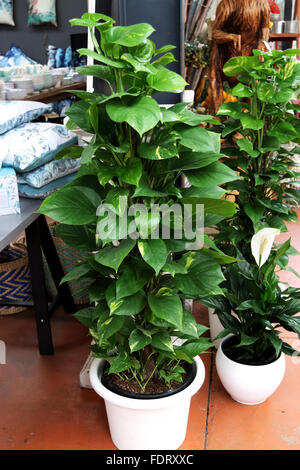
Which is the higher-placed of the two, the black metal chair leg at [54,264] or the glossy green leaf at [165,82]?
the glossy green leaf at [165,82]

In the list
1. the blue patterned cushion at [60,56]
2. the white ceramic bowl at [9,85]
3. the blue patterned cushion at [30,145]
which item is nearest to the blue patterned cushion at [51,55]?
the blue patterned cushion at [60,56]

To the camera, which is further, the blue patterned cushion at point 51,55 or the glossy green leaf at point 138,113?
the blue patterned cushion at point 51,55

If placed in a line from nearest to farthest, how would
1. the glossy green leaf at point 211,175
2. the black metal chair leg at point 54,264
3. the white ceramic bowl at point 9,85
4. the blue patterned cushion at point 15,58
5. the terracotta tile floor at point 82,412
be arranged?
the glossy green leaf at point 211,175 < the terracotta tile floor at point 82,412 < the black metal chair leg at point 54,264 < the white ceramic bowl at point 9,85 < the blue patterned cushion at point 15,58

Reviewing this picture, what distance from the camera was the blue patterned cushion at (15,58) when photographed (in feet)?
19.9

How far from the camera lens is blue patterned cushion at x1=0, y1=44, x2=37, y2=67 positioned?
19.9ft

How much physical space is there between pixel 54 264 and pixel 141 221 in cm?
127

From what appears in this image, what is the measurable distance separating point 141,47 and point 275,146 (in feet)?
2.56

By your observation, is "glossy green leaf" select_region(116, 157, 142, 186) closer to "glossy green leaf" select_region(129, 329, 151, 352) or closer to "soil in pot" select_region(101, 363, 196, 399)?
"glossy green leaf" select_region(129, 329, 151, 352)

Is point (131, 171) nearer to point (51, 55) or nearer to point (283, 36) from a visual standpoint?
point (283, 36)

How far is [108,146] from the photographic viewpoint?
1195 millimetres

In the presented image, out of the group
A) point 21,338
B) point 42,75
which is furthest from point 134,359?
point 42,75

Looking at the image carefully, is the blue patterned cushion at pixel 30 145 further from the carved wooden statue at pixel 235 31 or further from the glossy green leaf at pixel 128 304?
the carved wooden statue at pixel 235 31

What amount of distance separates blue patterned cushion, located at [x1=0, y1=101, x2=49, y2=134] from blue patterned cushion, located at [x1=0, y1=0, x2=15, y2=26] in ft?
15.1

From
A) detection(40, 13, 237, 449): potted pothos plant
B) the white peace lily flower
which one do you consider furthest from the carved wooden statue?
the white peace lily flower
